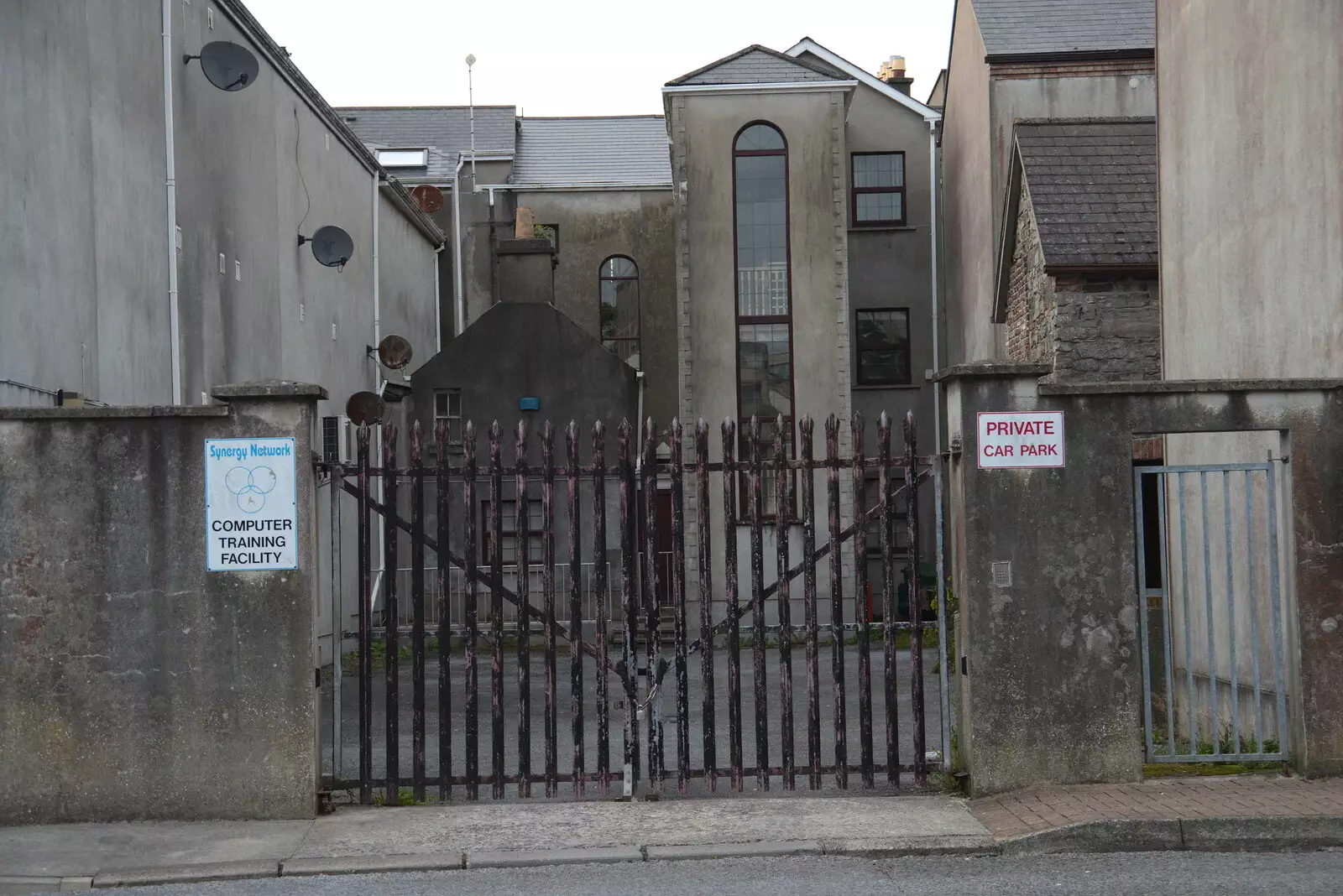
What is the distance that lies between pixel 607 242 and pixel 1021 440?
82.4 feet

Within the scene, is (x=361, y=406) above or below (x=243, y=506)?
above

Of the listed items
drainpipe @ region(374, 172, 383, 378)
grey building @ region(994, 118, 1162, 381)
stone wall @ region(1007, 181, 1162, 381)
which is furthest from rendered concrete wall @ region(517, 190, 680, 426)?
stone wall @ region(1007, 181, 1162, 381)

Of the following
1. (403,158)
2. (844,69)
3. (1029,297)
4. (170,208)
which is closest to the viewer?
(170,208)

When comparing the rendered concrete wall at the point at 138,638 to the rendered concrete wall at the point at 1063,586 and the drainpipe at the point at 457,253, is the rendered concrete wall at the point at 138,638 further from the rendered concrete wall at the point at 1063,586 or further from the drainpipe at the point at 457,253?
the drainpipe at the point at 457,253

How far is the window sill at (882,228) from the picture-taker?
98.3 feet

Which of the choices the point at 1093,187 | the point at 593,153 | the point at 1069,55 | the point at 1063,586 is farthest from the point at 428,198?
the point at 1063,586

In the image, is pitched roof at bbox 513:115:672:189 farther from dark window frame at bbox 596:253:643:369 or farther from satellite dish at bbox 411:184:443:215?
satellite dish at bbox 411:184:443:215

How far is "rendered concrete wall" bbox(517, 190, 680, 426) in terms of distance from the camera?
32.5m

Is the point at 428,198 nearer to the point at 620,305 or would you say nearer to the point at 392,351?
the point at 620,305

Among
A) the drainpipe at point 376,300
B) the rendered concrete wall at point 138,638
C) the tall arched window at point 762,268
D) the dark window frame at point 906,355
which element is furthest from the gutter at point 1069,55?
the rendered concrete wall at point 138,638

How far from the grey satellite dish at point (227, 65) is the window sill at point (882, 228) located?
1708 centimetres

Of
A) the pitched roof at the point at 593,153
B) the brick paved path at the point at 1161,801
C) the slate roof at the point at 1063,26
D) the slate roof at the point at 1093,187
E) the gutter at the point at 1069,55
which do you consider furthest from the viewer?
the pitched roof at the point at 593,153

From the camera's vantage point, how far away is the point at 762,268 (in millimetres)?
26703

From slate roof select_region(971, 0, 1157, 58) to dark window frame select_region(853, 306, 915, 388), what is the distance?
7329 millimetres
